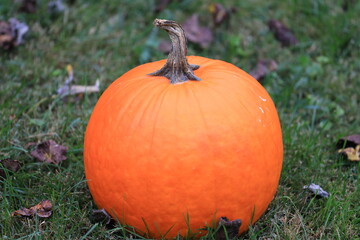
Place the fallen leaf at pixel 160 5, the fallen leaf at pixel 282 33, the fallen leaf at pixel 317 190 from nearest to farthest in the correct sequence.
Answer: the fallen leaf at pixel 317 190, the fallen leaf at pixel 282 33, the fallen leaf at pixel 160 5

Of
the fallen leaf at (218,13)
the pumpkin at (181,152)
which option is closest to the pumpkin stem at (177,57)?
the pumpkin at (181,152)

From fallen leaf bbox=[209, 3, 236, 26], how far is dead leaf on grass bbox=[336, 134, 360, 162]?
210cm

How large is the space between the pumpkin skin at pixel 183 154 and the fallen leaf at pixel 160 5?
2.74 m

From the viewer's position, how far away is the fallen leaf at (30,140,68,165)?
3102mm

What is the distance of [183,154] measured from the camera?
2.25 meters

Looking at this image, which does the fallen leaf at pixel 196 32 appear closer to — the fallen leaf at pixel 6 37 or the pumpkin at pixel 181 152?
the fallen leaf at pixel 6 37

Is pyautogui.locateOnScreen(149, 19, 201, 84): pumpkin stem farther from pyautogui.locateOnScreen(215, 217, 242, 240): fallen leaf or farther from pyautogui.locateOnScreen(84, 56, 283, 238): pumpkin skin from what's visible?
pyautogui.locateOnScreen(215, 217, 242, 240): fallen leaf

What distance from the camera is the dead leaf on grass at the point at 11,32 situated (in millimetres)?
4348

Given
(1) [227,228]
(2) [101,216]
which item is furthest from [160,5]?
(1) [227,228]

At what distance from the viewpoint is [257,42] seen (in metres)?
4.97

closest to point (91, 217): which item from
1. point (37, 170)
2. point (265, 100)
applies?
point (37, 170)

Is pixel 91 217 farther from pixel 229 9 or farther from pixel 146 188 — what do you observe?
pixel 229 9

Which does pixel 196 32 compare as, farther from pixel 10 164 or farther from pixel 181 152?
pixel 181 152

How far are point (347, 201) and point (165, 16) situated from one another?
9.76 ft
